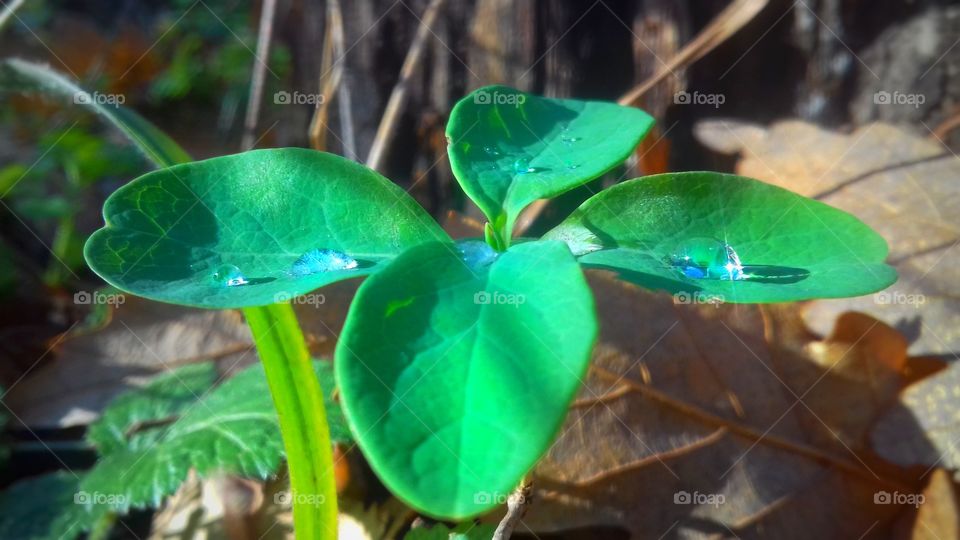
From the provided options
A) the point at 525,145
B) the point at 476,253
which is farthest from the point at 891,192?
the point at 476,253

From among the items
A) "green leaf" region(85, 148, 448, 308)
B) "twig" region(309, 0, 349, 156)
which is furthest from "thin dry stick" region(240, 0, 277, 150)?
"green leaf" region(85, 148, 448, 308)

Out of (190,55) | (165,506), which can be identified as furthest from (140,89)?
(165,506)

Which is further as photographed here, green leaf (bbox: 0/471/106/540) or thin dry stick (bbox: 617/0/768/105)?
thin dry stick (bbox: 617/0/768/105)

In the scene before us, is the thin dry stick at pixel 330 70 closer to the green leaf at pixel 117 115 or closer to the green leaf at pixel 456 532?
the green leaf at pixel 117 115

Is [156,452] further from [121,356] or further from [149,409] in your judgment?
[121,356]

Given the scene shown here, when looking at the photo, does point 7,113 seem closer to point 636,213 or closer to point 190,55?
point 190,55

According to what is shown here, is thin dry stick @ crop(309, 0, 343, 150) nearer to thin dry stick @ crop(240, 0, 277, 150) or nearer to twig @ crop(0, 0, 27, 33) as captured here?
thin dry stick @ crop(240, 0, 277, 150)

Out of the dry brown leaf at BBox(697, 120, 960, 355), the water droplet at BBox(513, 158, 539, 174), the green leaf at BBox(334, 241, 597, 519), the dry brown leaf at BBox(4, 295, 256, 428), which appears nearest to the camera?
the green leaf at BBox(334, 241, 597, 519)
